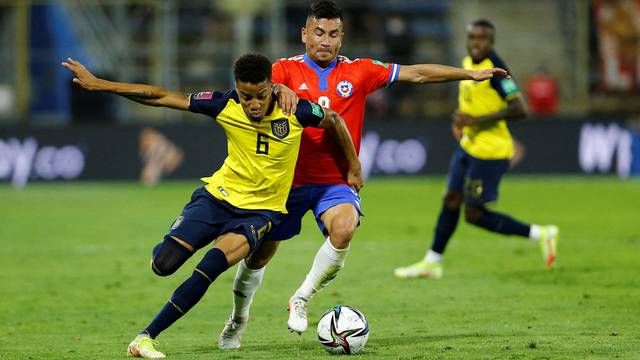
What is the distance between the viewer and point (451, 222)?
11602mm

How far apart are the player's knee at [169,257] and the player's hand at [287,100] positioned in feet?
3.49

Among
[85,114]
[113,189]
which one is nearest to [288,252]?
[113,189]

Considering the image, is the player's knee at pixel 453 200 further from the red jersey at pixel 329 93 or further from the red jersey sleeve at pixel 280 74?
the red jersey sleeve at pixel 280 74

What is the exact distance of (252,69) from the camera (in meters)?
6.86

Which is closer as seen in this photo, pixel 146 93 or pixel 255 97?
pixel 255 97

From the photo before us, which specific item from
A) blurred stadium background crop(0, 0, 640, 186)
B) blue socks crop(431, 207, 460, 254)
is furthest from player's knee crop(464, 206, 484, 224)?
blurred stadium background crop(0, 0, 640, 186)

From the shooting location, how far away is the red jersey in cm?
784

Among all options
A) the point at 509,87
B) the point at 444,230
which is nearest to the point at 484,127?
the point at 509,87

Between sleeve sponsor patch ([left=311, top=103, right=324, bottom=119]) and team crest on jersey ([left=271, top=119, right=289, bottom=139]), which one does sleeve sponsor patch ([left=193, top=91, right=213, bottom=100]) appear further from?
sleeve sponsor patch ([left=311, top=103, right=324, bottom=119])

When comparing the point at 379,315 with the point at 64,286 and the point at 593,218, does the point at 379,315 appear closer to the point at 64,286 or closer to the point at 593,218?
the point at 64,286

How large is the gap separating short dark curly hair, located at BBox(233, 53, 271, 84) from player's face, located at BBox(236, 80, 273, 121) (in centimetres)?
3

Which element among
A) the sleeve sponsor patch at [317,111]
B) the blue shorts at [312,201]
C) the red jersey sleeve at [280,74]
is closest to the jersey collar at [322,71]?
the red jersey sleeve at [280,74]

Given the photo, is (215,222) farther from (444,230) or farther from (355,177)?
(444,230)

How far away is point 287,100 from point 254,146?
1.22 feet
